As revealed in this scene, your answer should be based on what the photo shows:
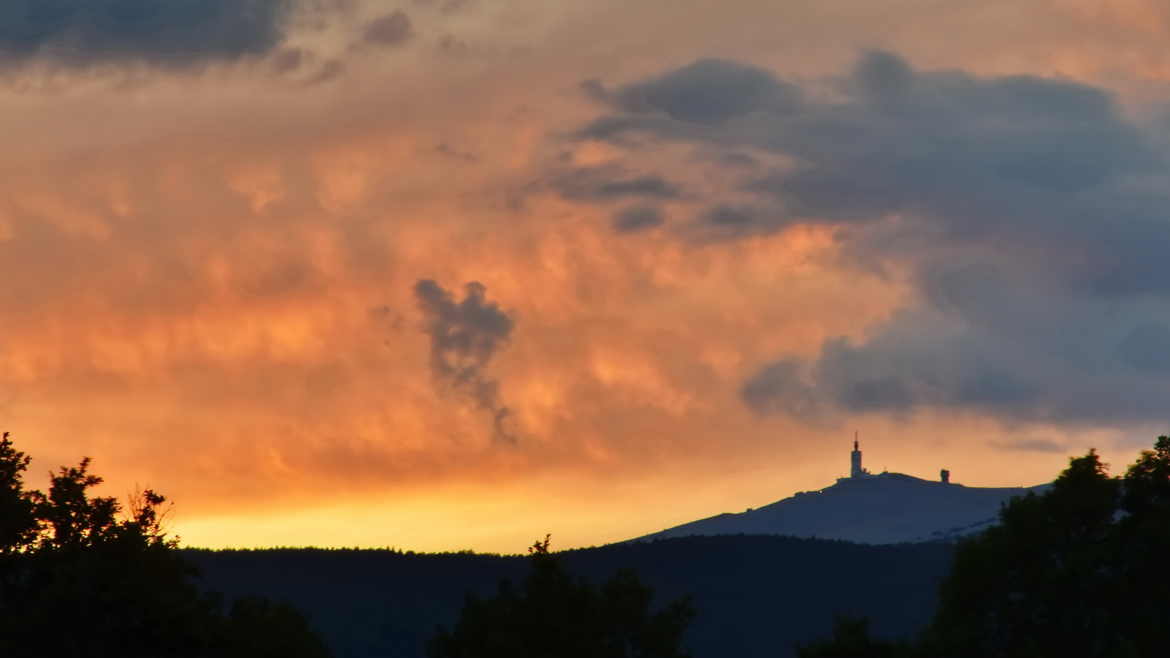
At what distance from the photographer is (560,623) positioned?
10575 centimetres

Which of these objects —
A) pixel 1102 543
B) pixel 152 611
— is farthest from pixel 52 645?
pixel 1102 543

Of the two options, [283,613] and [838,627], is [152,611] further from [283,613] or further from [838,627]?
[838,627]

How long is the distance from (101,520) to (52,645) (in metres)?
9.73

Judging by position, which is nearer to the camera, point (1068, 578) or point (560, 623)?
point (1068, 578)

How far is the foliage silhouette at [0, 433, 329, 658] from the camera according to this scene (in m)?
78.1

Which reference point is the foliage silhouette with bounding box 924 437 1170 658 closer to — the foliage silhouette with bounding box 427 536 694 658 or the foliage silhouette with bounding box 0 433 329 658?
the foliage silhouette with bounding box 427 536 694 658

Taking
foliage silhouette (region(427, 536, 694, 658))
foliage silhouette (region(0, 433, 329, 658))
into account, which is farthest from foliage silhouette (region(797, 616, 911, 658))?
foliage silhouette (region(0, 433, 329, 658))

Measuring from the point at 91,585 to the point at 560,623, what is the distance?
3478 cm

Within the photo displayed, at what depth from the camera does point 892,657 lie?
93.9 meters

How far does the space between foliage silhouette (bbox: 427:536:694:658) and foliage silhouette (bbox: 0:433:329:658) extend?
21.5 meters

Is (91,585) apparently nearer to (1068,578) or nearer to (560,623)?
(560,623)

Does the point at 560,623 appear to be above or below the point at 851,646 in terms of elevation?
above

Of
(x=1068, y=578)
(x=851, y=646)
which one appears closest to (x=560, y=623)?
(x=851, y=646)

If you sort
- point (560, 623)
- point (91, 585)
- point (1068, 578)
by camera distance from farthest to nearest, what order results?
1. point (560, 623)
2. point (1068, 578)
3. point (91, 585)
